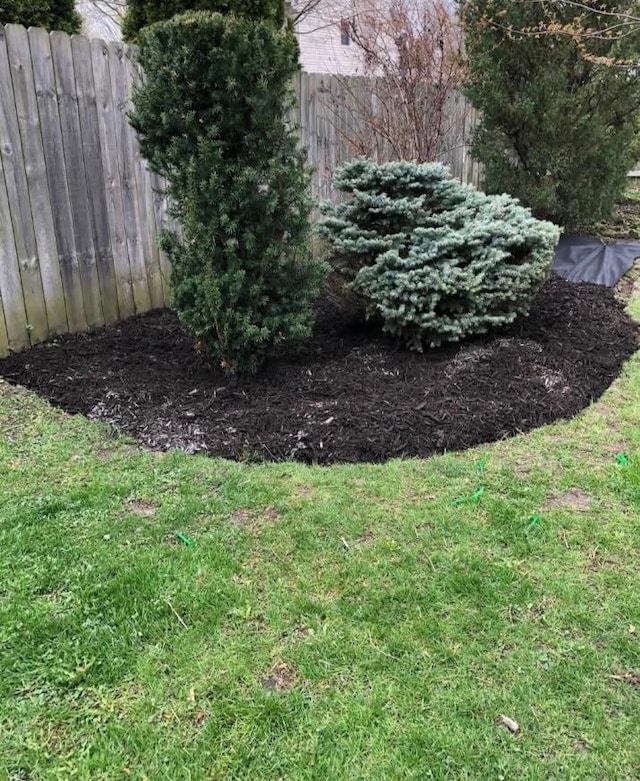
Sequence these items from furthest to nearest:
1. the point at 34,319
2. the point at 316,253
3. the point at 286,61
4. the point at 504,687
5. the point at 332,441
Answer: the point at 316,253
the point at 34,319
the point at 286,61
the point at 332,441
the point at 504,687

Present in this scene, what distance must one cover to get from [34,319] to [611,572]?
12.8 feet

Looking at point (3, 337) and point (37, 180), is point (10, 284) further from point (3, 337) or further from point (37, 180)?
point (37, 180)

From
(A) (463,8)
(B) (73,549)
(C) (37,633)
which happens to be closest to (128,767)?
(C) (37,633)

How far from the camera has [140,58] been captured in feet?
12.3

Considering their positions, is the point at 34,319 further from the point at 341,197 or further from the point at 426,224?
the point at 341,197

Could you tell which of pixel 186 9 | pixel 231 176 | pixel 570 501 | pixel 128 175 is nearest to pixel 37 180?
pixel 128 175

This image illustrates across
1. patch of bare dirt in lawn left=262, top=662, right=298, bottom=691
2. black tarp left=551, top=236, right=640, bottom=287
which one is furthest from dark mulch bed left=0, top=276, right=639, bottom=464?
black tarp left=551, top=236, right=640, bottom=287

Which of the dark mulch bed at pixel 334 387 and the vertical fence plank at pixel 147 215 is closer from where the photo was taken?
the dark mulch bed at pixel 334 387

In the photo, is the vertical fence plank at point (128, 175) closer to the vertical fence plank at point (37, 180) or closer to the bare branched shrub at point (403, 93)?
the vertical fence plank at point (37, 180)

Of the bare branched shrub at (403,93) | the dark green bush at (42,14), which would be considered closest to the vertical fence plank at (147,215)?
the dark green bush at (42,14)

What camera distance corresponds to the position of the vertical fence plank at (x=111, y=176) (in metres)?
4.65

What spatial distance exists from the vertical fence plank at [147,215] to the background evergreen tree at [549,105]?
417cm

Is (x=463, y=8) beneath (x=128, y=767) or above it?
above

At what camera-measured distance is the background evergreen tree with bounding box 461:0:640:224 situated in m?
7.29
